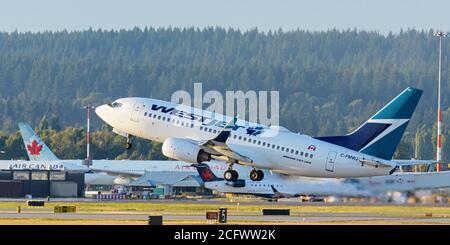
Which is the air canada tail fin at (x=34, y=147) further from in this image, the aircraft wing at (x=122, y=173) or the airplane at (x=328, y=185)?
the airplane at (x=328, y=185)

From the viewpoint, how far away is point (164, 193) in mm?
169625

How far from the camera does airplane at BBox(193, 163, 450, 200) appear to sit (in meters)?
115

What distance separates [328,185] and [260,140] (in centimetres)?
2041

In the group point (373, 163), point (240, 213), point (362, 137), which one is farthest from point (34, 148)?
point (373, 163)

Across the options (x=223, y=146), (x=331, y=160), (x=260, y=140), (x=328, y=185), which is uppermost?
(x=260, y=140)

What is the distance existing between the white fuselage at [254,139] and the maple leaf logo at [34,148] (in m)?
78.6

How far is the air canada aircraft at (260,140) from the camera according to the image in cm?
10550

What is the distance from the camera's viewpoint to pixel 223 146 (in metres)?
108

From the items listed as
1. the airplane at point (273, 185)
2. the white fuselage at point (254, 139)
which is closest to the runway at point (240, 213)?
the airplane at point (273, 185)

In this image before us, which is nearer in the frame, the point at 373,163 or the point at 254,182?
the point at 373,163

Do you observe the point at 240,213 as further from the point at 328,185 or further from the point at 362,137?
the point at 362,137

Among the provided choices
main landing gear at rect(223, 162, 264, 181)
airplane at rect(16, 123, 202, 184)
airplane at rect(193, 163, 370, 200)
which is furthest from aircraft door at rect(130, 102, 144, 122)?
airplane at rect(16, 123, 202, 184)
